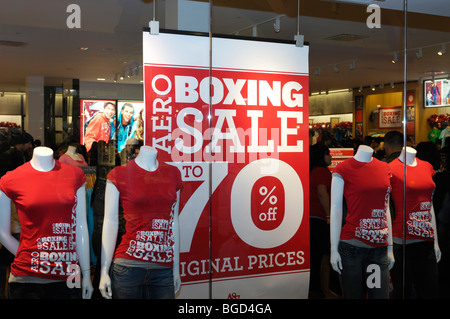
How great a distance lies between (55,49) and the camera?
2.98 metres

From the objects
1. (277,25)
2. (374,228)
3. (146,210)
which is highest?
(277,25)

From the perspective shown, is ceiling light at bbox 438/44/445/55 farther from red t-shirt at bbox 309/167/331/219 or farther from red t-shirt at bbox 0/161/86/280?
red t-shirt at bbox 0/161/86/280

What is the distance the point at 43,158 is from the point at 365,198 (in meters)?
2.27

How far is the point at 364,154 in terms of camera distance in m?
3.73

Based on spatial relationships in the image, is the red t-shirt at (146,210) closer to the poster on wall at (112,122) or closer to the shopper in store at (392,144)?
the poster on wall at (112,122)

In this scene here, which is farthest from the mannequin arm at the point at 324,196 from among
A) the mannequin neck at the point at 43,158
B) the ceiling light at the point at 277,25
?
the mannequin neck at the point at 43,158

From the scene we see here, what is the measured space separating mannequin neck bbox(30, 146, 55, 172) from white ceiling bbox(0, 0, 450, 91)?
1.28 ft

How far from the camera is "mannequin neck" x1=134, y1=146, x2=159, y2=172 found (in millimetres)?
3178

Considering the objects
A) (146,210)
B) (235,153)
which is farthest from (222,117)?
(146,210)

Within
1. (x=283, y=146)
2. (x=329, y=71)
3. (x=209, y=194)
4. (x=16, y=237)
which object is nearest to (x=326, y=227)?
(x=283, y=146)

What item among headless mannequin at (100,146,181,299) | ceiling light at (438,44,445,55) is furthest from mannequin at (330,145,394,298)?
headless mannequin at (100,146,181,299)

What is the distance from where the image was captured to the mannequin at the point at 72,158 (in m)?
2.95

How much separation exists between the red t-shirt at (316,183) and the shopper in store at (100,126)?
150 cm

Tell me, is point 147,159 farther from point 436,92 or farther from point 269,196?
point 436,92
